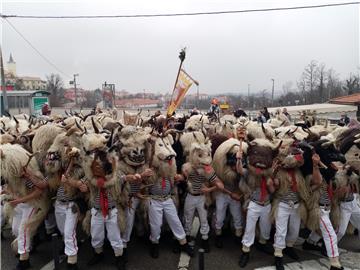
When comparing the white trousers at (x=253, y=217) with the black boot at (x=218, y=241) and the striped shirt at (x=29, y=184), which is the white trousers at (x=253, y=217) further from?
the striped shirt at (x=29, y=184)

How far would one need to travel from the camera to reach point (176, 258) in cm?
520

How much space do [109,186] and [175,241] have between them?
Result: 1.73 metres

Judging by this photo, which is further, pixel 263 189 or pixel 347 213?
pixel 347 213

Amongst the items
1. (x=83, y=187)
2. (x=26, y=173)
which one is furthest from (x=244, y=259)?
(x=26, y=173)

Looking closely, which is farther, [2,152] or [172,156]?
[172,156]

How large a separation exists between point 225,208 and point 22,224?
3.04 meters

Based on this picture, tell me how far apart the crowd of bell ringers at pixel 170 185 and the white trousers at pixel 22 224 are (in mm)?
15

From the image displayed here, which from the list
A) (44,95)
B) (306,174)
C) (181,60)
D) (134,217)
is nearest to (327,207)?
(306,174)

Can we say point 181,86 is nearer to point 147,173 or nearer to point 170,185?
point 170,185

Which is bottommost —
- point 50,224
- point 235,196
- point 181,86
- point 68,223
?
point 50,224

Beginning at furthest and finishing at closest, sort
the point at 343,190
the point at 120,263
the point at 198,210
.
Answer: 1. the point at 198,210
2. the point at 343,190
3. the point at 120,263

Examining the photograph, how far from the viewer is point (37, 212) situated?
4.94 metres

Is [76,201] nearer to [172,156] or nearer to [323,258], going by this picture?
[172,156]

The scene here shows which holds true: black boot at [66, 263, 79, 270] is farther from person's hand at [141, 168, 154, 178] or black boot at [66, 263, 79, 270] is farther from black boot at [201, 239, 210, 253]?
black boot at [201, 239, 210, 253]
